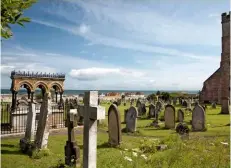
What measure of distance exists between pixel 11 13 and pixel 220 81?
4423 cm

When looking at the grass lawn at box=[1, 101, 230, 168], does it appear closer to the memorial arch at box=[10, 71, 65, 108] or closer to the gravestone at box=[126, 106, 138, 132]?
the gravestone at box=[126, 106, 138, 132]

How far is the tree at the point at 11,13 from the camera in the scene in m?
4.46

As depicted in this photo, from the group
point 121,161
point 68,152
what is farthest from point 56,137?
point 121,161

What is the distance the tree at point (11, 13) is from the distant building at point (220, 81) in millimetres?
42892

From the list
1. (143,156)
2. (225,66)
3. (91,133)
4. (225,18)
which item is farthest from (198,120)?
(225,18)

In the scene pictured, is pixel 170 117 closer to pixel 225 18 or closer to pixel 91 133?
pixel 91 133

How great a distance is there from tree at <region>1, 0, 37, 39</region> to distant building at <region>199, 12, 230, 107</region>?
4289 centimetres

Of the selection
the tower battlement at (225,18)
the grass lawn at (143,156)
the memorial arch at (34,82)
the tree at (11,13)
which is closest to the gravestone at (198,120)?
the grass lawn at (143,156)

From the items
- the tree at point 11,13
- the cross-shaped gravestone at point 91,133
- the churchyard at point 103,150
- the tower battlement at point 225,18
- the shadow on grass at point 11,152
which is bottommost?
the shadow on grass at point 11,152

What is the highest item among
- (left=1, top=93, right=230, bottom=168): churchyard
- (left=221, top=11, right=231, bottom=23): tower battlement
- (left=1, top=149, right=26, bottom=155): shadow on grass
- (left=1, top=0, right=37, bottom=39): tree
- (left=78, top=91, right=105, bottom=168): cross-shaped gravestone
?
(left=221, top=11, right=231, bottom=23): tower battlement

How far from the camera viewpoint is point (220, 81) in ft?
146

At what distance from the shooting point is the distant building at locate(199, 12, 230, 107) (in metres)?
43.8

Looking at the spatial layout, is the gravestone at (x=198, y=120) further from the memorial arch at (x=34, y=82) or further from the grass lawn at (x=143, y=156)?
the memorial arch at (x=34, y=82)

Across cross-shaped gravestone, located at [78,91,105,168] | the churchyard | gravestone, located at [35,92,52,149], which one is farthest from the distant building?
cross-shaped gravestone, located at [78,91,105,168]
